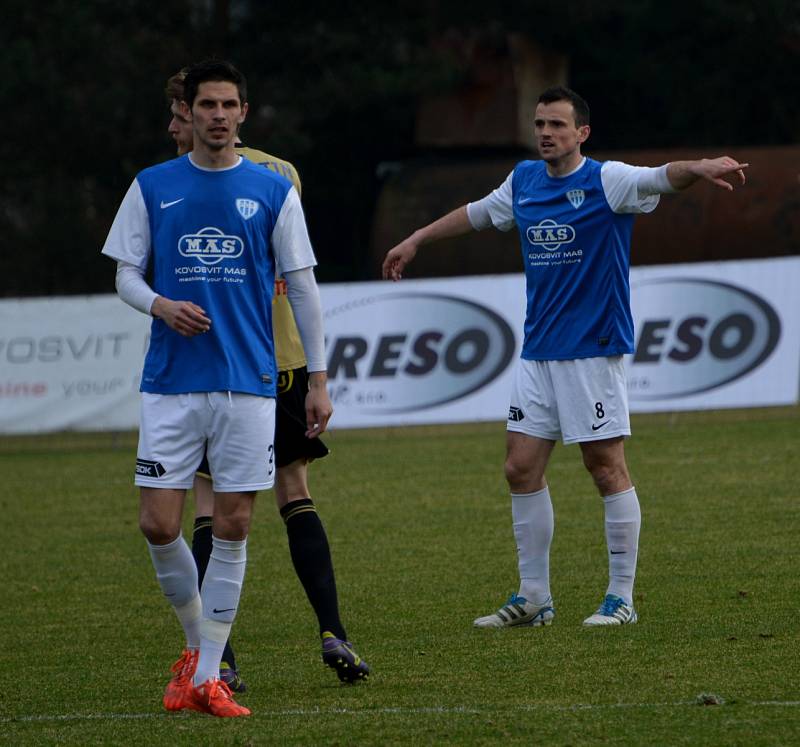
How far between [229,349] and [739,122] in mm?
28730

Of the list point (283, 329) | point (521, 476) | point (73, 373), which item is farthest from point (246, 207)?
point (73, 373)

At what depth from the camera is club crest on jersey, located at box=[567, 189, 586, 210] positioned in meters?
7.07

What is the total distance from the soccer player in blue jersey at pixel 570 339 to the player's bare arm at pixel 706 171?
0.42 metres

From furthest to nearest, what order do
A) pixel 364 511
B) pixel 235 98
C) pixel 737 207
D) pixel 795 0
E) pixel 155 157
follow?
pixel 795 0 < pixel 155 157 < pixel 737 207 < pixel 364 511 < pixel 235 98

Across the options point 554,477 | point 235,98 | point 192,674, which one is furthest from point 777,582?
point 554,477

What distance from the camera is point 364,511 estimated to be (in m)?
11.6

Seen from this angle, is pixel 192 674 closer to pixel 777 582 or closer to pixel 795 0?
pixel 777 582

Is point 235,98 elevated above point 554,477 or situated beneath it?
elevated above

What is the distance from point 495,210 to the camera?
7.48 metres

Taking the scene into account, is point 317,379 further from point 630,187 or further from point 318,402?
point 630,187

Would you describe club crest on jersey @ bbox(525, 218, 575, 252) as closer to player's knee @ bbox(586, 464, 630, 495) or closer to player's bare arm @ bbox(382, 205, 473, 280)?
player's bare arm @ bbox(382, 205, 473, 280)

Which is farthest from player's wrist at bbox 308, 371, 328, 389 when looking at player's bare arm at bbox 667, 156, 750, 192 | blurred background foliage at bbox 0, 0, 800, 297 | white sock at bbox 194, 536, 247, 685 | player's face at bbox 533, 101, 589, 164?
blurred background foliage at bbox 0, 0, 800, 297

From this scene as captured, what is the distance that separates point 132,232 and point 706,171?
2.26 m

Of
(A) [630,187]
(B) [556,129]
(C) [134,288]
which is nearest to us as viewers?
(C) [134,288]
